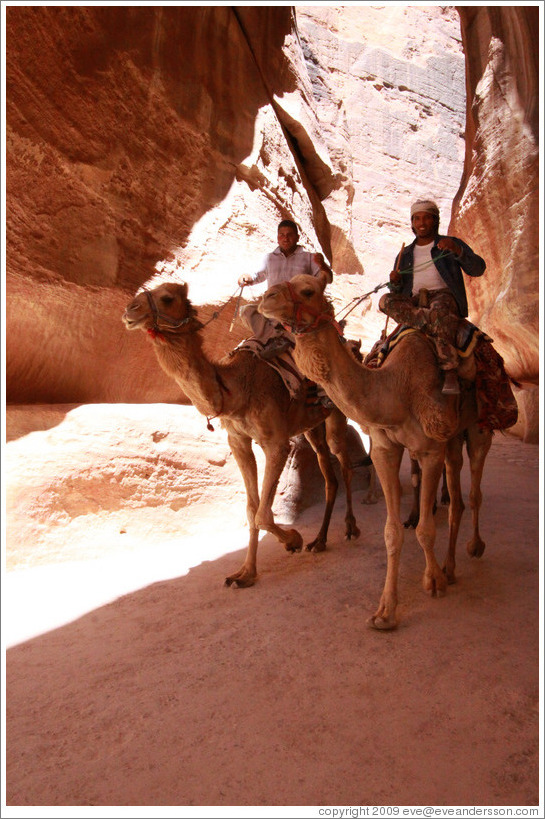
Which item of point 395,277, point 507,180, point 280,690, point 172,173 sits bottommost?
point 280,690

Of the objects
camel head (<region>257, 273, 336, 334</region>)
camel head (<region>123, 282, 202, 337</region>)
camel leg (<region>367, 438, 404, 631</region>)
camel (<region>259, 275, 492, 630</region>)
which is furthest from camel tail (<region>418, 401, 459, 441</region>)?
camel head (<region>123, 282, 202, 337</region>)

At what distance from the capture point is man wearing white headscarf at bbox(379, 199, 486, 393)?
3.85 m

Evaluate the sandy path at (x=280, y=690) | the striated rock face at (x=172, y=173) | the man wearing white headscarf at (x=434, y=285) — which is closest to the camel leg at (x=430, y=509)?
the sandy path at (x=280, y=690)

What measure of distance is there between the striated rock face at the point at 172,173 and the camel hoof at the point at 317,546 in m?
2.75

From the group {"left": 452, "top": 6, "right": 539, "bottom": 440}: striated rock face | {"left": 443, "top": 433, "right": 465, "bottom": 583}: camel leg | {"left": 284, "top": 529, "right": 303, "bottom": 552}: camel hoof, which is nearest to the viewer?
{"left": 443, "top": 433, "right": 465, "bottom": 583}: camel leg

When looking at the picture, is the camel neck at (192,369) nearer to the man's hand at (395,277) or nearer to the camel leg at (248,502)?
the camel leg at (248,502)

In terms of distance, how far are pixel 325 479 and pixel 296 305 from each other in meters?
2.82

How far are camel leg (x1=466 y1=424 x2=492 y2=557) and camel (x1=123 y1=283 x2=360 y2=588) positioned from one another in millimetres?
1366

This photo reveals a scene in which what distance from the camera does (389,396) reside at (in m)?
3.66

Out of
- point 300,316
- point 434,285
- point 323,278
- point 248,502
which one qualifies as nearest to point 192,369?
point 300,316

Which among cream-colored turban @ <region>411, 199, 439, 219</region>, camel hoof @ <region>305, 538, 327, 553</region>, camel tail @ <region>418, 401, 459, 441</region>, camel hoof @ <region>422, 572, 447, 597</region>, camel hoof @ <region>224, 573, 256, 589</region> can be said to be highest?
cream-colored turban @ <region>411, 199, 439, 219</region>

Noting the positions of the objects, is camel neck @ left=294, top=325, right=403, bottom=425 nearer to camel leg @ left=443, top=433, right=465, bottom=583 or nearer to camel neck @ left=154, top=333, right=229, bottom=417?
camel neck @ left=154, top=333, right=229, bottom=417

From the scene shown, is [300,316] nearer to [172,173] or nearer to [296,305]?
[296,305]

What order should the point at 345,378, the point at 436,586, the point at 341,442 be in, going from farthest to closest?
the point at 341,442, the point at 436,586, the point at 345,378
